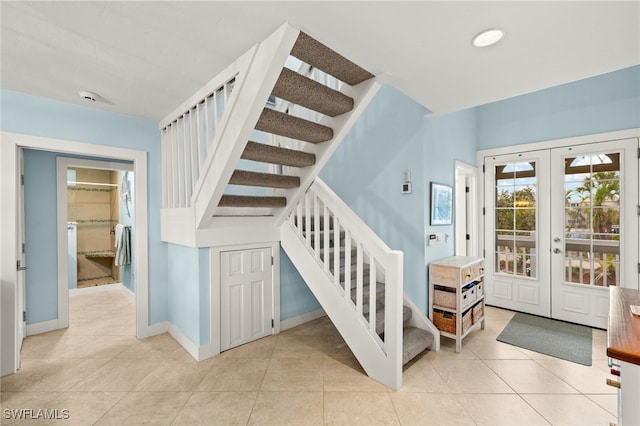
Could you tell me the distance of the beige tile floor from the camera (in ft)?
6.30

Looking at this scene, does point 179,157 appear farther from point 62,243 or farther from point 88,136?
point 62,243

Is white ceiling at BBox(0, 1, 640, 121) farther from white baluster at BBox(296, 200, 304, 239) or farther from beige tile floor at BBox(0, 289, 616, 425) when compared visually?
beige tile floor at BBox(0, 289, 616, 425)

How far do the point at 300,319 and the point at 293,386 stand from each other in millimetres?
1331

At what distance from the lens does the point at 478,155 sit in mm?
4297

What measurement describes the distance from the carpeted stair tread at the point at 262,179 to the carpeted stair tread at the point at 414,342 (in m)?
1.82

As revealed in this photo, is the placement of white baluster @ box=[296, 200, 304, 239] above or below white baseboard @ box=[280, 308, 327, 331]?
above

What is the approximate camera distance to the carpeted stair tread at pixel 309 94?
185 centimetres

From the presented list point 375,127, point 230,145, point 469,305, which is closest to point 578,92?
point 375,127

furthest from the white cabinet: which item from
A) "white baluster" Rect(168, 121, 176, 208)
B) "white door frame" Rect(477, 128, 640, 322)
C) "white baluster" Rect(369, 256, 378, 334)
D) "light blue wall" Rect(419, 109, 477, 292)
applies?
"white baluster" Rect(168, 121, 176, 208)

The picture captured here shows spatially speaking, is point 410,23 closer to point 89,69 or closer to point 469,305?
point 89,69

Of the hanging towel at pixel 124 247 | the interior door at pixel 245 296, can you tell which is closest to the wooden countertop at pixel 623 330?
the interior door at pixel 245 296

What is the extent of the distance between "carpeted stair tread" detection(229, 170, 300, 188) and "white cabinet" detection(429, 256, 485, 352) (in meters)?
1.74

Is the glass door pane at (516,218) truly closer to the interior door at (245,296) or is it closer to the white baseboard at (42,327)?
the interior door at (245,296)

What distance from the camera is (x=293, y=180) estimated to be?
8.95ft
